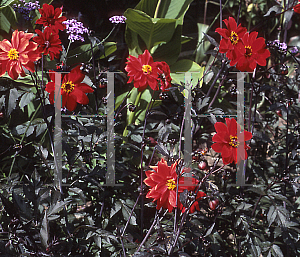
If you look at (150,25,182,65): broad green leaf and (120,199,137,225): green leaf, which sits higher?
(150,25,182,65): broad green leaf

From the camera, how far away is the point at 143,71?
1.02 m

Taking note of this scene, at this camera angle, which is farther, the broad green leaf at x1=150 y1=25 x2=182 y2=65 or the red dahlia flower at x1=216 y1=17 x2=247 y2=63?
the broad green leaf at x1=150 y1=25 x2=182 y2=65

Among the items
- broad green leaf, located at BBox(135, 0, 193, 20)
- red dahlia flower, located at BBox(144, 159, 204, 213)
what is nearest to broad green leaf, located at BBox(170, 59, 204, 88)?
broad green leaf, located at BBox(135, 0, 193, 20)

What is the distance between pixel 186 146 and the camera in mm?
1116

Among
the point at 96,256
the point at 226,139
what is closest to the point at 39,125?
the point at 96,256

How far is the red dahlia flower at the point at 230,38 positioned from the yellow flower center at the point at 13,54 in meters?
0.66

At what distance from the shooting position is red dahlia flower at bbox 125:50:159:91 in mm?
1006

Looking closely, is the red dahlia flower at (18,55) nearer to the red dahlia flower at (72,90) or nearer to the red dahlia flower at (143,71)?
the red dahlia flower at (72,90)

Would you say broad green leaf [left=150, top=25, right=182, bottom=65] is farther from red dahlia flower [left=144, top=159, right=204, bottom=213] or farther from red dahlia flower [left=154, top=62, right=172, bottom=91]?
red dahlia flower [left=144, top=159, right=204, bottom=213]

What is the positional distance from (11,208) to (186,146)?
26.3 inches

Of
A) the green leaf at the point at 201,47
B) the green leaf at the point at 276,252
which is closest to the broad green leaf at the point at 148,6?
the green leaf at the point at 201,47

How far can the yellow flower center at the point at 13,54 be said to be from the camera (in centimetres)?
84

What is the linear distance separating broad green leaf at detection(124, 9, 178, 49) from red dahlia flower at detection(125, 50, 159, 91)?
2.25 feet

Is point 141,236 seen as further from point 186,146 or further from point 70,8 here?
point 70,8
